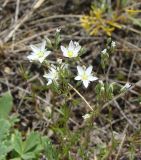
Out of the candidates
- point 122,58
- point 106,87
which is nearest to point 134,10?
point 122,58

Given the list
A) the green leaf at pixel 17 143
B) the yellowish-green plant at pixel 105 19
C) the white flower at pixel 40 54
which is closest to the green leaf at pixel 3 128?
the green leaf at pixel 17 143

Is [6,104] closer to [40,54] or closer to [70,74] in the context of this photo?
[40,54]

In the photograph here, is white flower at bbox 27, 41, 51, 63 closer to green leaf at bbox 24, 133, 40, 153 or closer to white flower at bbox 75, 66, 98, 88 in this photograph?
white flower at bbox 75, 66, 98, 88

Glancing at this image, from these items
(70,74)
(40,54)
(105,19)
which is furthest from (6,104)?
(105,19)

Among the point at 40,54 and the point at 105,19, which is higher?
the point at 105,19

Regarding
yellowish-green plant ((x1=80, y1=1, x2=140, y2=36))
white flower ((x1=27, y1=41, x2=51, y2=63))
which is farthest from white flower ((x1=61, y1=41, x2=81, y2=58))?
yellowish-green plant ((x1=80, y1=1, x2=140, y2=36))

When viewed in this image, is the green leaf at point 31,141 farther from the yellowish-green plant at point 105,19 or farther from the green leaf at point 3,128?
the yellowish-green plant at point 105,19

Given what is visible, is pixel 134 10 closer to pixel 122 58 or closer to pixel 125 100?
pixel 122 58
